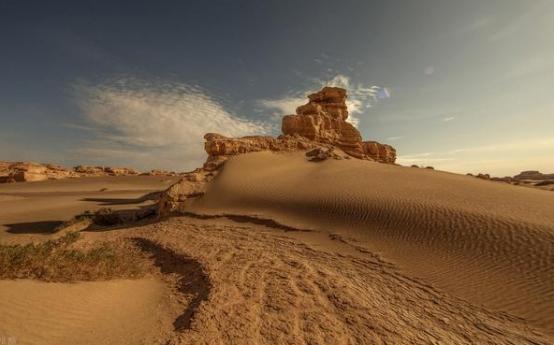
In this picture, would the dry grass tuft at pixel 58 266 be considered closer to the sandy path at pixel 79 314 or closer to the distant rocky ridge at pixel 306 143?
the sandy path at pixel 79 314

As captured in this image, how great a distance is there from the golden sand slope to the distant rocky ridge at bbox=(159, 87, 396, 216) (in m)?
1.32

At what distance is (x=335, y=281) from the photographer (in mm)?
5648

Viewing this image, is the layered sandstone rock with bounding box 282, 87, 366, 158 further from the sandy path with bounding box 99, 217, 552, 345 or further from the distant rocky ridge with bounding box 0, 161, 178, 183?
the distant rocky ridge with bounding box 0, 161, 178, 183

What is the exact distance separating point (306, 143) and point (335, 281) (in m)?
15.8

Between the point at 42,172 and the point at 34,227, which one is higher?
the point at 42,172

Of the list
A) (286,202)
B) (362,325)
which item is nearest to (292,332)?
(362,325)

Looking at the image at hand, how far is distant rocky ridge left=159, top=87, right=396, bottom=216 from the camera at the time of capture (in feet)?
49.4

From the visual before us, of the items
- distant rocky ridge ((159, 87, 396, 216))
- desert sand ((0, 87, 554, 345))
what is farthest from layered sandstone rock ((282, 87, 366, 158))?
desert sand ((0, 87, 554, 345))

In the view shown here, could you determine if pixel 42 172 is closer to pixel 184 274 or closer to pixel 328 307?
pixel 184 274

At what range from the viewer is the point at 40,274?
17.2 ft

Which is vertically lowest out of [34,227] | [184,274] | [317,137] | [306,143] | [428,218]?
[34,227]

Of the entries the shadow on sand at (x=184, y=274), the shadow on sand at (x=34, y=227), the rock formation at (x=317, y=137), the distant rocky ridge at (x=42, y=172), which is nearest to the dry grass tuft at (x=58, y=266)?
the shadow on sand at (x=184, y=274)

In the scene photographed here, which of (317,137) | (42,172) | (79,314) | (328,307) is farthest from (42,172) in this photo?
(328,307)

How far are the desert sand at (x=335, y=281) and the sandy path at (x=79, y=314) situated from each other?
0.02 metres
